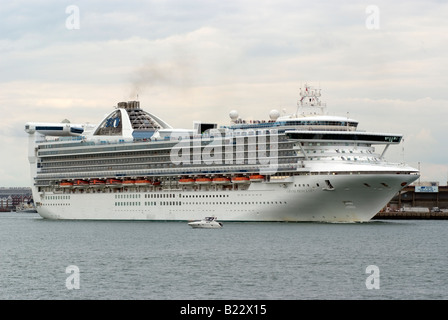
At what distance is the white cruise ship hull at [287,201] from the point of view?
73750mm

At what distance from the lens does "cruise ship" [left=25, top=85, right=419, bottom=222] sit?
75.0 meters

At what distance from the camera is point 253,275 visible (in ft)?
149

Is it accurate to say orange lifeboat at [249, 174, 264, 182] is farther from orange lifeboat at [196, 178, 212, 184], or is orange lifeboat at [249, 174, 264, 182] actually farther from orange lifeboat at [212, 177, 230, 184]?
orange lifeboat at [196, 178, 212, 184]

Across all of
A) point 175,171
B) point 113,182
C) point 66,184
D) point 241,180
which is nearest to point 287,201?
point 241,180

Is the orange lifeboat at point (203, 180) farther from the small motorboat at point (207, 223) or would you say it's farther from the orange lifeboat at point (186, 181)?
the small motorboat at point (207, 223)

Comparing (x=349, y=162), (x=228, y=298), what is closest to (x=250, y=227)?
(x=349, y=162)

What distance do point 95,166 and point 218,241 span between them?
3620 cm

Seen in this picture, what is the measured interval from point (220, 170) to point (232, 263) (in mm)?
32394

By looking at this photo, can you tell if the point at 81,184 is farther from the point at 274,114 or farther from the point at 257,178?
the point at 257,178

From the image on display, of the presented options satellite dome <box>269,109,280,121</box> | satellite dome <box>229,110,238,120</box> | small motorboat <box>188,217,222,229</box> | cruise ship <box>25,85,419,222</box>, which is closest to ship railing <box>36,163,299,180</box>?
cruise ship <box>25,85,419,222</box>

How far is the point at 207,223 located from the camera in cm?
7731

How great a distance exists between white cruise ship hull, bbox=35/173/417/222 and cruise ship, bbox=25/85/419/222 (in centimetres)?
8

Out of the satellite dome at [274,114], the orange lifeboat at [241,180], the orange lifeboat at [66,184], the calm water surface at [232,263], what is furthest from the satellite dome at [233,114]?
the orange lifeboat at [66,184]
